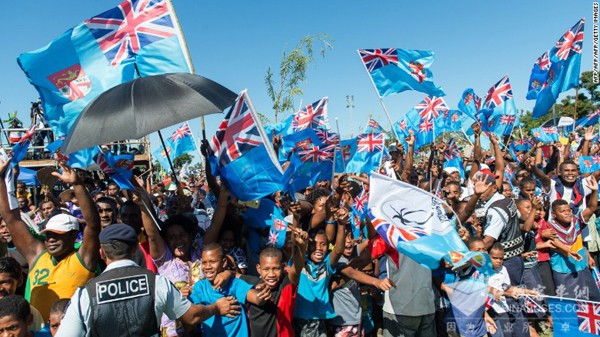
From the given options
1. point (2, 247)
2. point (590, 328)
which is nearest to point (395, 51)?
point (590, 328)

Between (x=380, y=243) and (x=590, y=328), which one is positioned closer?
(x=590, y=328)

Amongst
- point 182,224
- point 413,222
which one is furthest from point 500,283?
point 182,224

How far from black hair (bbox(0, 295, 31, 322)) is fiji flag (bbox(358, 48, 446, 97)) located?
7.03m

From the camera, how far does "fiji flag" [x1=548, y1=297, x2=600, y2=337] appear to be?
2877mm

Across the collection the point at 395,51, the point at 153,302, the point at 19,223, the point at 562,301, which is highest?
the point at 395,51

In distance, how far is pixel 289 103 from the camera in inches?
696

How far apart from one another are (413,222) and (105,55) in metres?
3.90

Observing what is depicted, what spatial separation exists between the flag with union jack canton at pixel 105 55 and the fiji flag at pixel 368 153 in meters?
4.24

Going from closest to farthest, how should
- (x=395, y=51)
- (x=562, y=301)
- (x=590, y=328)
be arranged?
(x=590, y=328)
(x=562, y=301)
(x=395, y=51)

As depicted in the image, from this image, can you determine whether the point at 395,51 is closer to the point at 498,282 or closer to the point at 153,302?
the point at 498,282

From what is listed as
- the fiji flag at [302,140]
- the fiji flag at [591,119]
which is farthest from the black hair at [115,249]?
the fiji flag at [591,119]

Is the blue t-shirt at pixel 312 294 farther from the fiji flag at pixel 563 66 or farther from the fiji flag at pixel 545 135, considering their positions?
the fiji flag at pixel 545 135

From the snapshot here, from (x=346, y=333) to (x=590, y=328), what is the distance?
2.04 m

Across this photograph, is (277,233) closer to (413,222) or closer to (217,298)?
(217,298)
